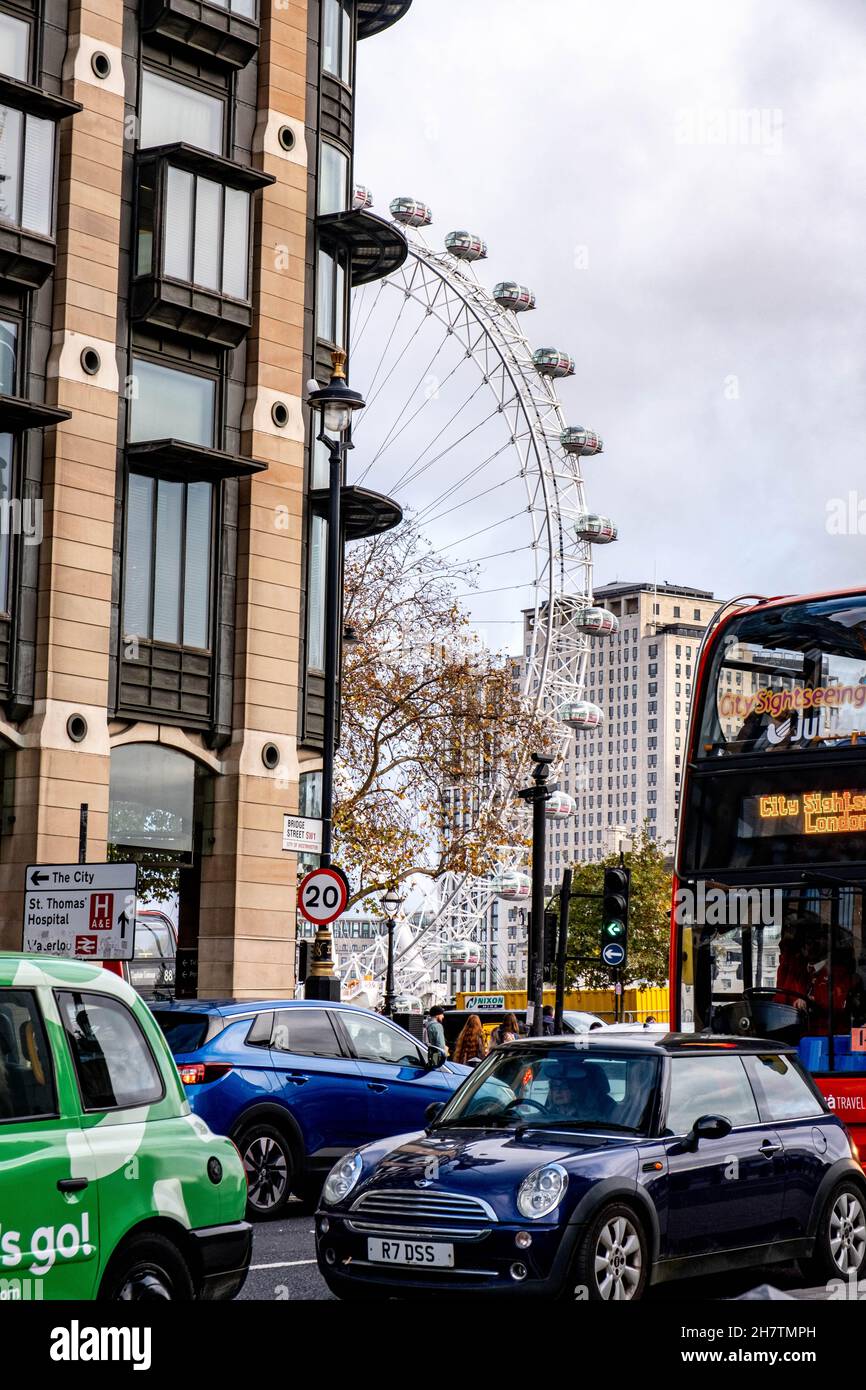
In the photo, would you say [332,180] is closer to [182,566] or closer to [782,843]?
[182,566]

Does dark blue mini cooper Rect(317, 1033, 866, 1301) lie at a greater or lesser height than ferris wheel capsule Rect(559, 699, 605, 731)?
lesser

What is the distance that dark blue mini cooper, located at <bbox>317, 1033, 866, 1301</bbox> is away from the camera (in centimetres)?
901

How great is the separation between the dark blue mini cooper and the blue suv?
12.2 ft

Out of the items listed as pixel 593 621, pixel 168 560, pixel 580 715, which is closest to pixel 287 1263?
pixel 168 560

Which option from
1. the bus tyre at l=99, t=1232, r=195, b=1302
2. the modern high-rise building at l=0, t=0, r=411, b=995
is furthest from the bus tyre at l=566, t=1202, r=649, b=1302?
the modern high-rise building at l=0, t=0, r=411, b=995

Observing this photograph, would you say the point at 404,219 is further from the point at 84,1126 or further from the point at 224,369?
the point at 84,1126

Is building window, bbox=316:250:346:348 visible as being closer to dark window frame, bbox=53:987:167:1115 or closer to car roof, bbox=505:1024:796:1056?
car roof, bbox=505:1024:796:1056

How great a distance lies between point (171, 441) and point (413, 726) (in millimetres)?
16306

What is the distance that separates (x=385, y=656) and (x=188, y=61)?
16255 millimetres

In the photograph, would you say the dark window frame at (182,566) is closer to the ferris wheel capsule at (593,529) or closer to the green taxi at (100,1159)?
the green taxi at (100,1159)

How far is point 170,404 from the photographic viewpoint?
27.1 meters

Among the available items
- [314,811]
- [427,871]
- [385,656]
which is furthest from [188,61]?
[427,871]
